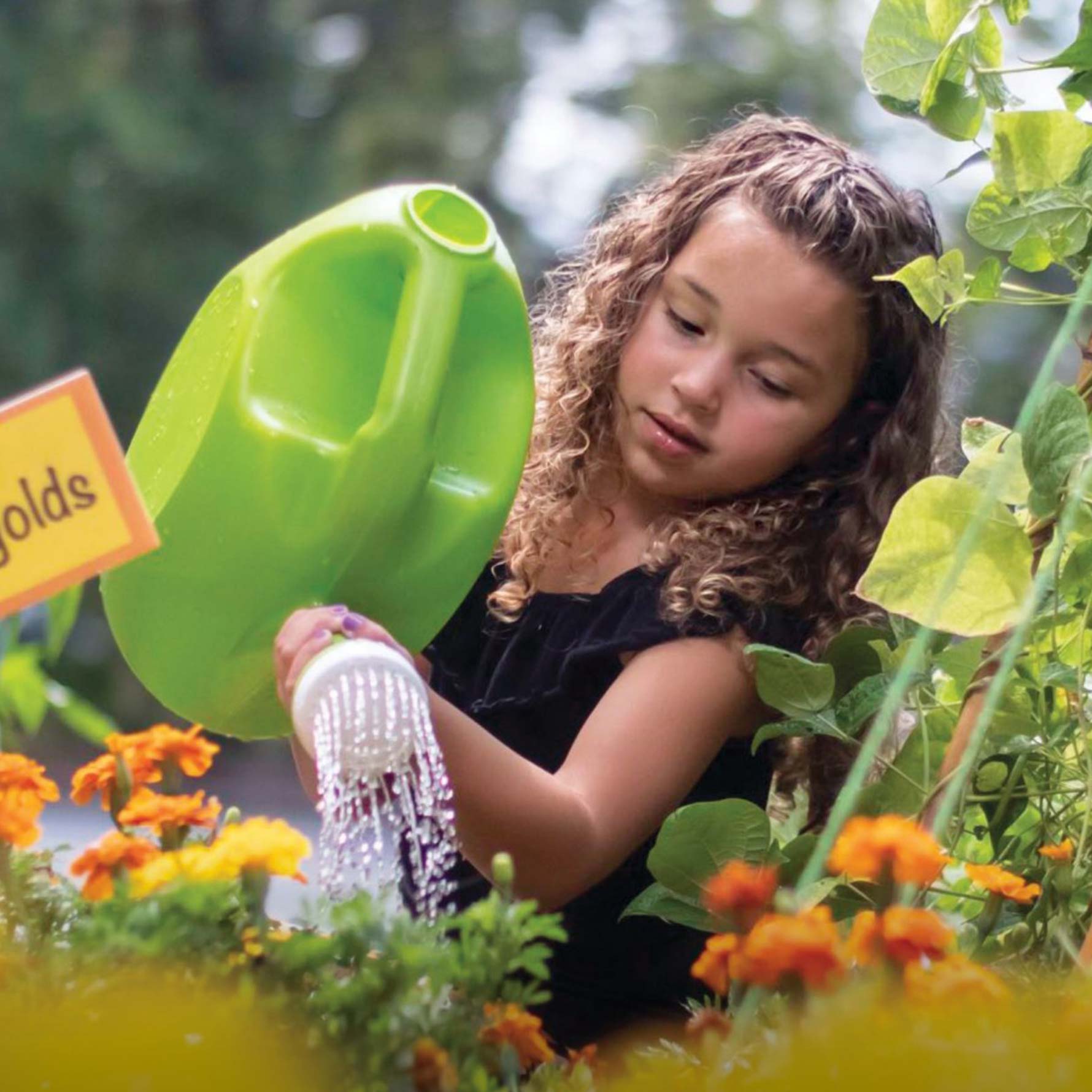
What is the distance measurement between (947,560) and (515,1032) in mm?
297

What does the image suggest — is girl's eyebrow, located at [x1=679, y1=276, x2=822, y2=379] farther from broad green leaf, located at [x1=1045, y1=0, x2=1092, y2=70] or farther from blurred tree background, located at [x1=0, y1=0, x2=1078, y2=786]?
blurred tree background, located at [x1=0, y1=0, x2=1078, y2=786]

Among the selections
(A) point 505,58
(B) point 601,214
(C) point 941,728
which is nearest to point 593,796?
(C) point 941,728

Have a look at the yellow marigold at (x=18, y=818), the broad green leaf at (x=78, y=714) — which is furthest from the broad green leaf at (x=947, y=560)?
the broad green leaf at (x=78, y=714)

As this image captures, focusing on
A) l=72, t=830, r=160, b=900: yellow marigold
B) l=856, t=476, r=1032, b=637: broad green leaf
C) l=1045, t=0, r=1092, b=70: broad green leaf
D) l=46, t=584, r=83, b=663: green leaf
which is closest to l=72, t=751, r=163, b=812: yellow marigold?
l=72, t=830, r=160, b=900: yellow marigold

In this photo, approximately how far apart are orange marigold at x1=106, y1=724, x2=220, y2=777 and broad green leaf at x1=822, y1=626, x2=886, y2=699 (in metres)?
0.36

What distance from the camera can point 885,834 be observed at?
1.89ft

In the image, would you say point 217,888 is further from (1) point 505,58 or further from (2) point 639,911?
(1) point 505,58

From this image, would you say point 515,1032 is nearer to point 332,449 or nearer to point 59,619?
point 332,449

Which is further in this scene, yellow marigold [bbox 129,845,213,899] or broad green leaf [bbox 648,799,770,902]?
broad green leaf [bbox 648,799,770,902]

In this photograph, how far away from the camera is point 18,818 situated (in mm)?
726

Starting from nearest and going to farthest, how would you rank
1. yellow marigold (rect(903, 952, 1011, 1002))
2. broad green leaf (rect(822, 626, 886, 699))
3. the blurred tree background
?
yellow marigold (rect(903, 952, 1011, 1002)), broad green leaf (rect(822, 626, 886, 699)), the blurred tree background

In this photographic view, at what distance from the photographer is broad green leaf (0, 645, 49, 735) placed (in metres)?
1.01

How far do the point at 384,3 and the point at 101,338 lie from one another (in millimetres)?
1917

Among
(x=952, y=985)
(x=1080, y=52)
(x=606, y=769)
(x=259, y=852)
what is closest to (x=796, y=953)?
(x=952, y=985)
